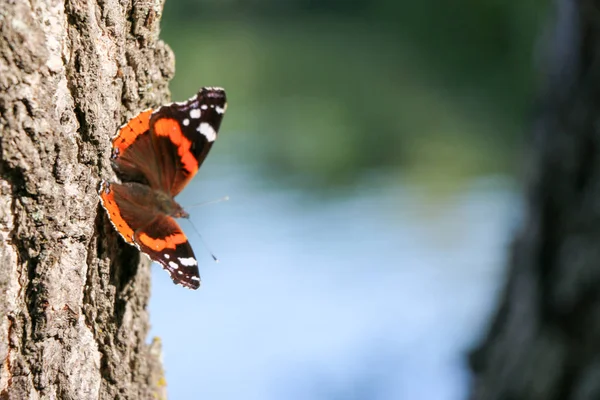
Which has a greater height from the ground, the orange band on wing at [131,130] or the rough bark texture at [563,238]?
the rough bark texture at [563,238]

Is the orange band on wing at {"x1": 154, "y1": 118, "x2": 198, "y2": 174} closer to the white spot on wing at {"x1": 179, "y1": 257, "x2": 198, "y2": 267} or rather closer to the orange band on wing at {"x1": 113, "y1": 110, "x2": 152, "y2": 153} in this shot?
the orange band on wing at {"x1": 113, "y1": 110, "x2": 152, "y2": 153}

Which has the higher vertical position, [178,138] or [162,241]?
[178,138]

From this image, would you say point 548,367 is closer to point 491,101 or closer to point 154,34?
point 154,34

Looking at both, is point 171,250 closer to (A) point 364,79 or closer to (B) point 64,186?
(B) point 64,186

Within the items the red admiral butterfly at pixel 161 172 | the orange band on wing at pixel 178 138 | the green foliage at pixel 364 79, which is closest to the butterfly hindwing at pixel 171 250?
the red admiral butterfly at pixel 161 172

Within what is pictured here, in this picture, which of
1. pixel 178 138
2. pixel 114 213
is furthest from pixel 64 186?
pixel 178 138

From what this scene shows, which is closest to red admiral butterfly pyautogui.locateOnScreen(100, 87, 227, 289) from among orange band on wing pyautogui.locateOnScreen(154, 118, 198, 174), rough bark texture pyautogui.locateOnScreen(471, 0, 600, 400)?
orange band on wing pyautogui.locateOnScreen(154, 118, 198, 174)

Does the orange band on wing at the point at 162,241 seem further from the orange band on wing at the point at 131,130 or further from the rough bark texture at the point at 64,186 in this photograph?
the orange band on wing at the point at 131,130
